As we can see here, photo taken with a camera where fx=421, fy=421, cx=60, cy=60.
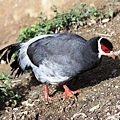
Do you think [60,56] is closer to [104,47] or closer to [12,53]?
[104,47]

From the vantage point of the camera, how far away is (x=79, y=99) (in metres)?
5.50

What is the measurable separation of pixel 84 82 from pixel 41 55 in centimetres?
84

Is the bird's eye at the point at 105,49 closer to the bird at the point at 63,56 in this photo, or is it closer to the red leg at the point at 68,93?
the bird at the point at 63,56

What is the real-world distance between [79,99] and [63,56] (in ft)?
2.20

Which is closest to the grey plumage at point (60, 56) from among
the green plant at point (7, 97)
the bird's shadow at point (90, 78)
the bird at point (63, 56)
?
the bird at point (63, 56)

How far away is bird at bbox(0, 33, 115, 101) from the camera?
5117 mm

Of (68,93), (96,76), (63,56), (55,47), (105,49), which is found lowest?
(96,76)

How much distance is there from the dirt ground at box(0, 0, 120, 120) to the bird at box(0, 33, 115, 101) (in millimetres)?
183

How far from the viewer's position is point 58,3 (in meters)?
8.50

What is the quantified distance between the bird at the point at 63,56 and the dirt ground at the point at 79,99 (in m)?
0.18

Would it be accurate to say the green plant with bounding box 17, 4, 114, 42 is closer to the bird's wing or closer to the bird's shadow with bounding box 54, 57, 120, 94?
the bird's shadow with bounding box 54, 57, 120, 94

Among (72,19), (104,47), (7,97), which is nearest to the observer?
(104,47)

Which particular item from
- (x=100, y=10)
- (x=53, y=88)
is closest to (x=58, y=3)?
(x=100, y=10)

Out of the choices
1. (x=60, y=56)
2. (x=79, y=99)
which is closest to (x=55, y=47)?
(x=60, y=56)
